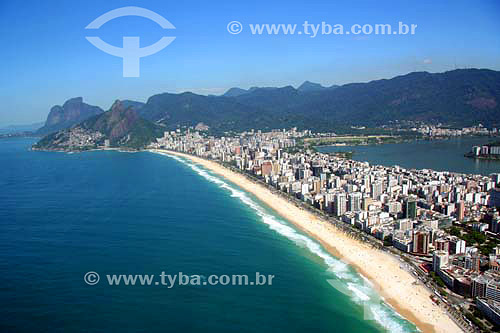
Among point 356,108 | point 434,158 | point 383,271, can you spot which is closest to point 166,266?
point 383,271

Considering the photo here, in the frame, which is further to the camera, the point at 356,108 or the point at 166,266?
the point at 356,108

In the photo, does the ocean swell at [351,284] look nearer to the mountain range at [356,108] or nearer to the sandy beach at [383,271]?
the sandy beach at [383,271]

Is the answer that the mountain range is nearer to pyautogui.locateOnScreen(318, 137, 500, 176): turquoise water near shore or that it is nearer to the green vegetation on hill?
the green vegetation on hill

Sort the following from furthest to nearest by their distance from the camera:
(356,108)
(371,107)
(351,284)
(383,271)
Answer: (356,108) < (371,107) < (383,271) < (351,284)

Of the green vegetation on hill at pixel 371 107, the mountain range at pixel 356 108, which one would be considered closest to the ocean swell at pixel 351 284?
the green vegetation on hill at pixel 371 107

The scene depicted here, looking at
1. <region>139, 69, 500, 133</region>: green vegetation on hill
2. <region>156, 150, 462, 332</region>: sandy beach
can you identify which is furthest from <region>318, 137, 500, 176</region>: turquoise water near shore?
<region>139, 69, 500, 133</region>: green vegetation on hill

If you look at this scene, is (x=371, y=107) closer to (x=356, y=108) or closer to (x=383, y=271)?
(x=356, y=108)
